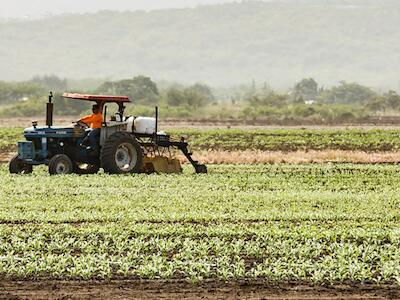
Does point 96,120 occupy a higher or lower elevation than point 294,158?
higher

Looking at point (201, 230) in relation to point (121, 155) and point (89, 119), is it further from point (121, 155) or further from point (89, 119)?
point (89, 119)

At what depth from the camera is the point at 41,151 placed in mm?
26703

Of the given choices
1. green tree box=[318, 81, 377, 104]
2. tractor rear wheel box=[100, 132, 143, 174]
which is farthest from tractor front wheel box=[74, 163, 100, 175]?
green tree box=[318, 81, 377, 104]

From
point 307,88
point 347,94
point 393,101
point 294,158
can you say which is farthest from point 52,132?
point 307,88

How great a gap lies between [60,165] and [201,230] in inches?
449

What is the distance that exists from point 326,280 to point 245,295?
1.28 metres

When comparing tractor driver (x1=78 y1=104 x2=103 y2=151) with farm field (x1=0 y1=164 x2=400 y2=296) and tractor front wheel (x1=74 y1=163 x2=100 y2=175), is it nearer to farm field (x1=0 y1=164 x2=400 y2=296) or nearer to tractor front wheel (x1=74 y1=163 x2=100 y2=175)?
tractor front wheel (x1=74 y1=163 x2=100 y2=175)

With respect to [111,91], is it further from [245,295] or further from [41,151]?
[245,295]

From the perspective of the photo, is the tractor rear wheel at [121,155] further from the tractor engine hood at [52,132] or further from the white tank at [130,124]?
the tractor engine hood at [52,132]

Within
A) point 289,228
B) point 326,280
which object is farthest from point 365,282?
point 289,228

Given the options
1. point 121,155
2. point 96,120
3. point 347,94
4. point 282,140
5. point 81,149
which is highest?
point 347,94

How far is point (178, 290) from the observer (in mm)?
11305

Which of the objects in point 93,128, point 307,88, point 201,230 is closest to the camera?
point 201,230

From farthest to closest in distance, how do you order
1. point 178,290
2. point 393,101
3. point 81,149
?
point 393,101 → point 81,149 → point 178,290
